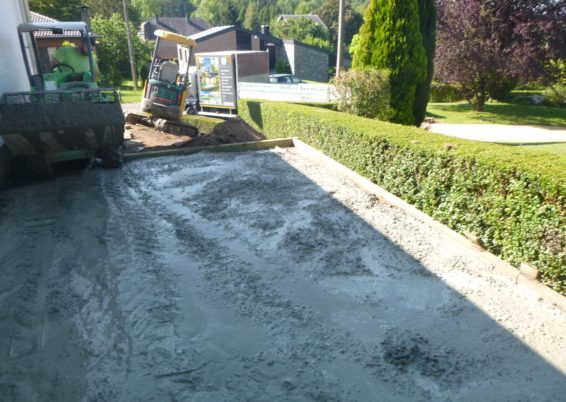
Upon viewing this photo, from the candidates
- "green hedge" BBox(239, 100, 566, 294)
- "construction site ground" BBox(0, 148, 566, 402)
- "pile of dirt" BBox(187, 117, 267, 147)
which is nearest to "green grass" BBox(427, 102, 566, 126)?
"pile of dirt" BBox(187, 117, 267, 147)

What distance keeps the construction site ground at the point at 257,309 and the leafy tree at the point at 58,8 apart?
127 ft

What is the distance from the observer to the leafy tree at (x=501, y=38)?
56.2ft

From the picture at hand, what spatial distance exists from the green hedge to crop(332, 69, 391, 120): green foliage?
11.5 ft

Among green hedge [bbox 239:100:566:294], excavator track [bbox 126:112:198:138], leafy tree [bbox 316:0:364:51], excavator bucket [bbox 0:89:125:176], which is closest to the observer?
green hedge [bbox 239:100:566:294]

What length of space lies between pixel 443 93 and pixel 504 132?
35.1ft

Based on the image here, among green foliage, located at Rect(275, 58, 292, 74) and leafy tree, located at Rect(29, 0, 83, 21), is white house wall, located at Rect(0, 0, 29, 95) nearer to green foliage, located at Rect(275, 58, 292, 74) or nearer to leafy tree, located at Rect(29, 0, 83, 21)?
leafy tree, located at Rect(29, 0, 83, 21)

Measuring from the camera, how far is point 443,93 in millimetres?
26094

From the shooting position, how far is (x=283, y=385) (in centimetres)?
321

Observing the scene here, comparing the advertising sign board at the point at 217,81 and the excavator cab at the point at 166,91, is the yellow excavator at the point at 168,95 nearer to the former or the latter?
the excavator cab at the point at 166,91

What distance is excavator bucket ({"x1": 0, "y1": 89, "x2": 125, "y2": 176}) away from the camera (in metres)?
7.07

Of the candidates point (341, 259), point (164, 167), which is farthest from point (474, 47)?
point (341, 259)

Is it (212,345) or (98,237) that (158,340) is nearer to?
(212,345)

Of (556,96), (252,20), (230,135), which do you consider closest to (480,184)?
(230,135)

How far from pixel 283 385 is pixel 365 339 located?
0.94 metres
